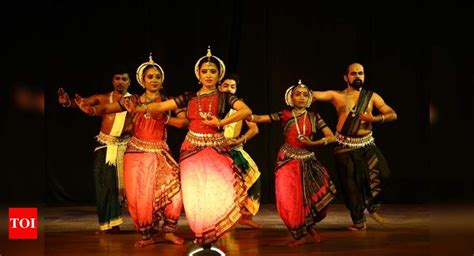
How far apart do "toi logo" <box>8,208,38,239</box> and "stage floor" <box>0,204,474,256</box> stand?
114mm

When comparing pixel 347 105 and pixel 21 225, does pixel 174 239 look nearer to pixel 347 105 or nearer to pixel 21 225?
pixel 21 225

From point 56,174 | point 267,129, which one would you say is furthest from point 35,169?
point 267,129

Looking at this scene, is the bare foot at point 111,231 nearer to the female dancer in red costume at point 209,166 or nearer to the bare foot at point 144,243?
the bare foot at point 144,243

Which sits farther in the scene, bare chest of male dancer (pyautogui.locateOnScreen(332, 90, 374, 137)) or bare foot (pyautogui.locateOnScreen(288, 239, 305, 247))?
bare chest of male dancer (pyautogui.locateOnScreen(332, 90, 374, 137))

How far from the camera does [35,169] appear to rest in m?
9.10

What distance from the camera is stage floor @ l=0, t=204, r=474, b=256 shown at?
5.89 m

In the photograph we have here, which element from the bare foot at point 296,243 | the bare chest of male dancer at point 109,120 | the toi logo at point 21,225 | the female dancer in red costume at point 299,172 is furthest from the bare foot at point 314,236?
the toi logo at point 21,225

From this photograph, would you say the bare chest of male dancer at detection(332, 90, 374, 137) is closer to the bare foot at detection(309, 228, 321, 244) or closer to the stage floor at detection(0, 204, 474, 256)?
the stage floor at detection(0, 204, 474, 256)

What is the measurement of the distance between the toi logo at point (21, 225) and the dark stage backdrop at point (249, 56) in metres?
2.01

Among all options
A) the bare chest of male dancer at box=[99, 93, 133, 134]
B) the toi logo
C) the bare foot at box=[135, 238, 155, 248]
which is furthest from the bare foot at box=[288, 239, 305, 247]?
the toi logo

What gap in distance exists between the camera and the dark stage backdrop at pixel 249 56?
9141mm

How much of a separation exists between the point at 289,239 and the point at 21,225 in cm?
208

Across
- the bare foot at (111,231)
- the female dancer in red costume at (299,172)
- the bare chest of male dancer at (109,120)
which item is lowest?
the bare foot at (111,231)

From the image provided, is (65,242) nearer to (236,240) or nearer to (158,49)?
(236,240)
